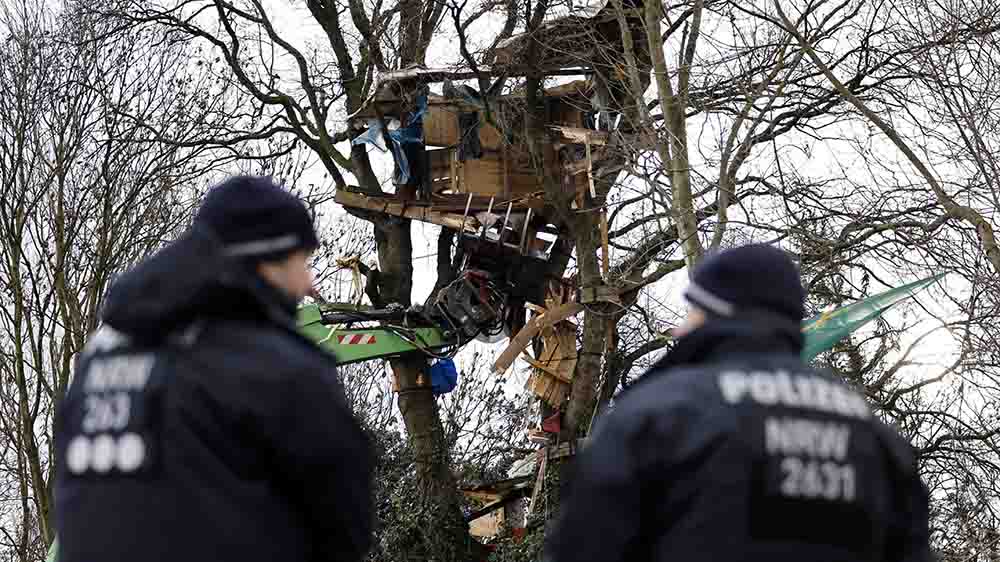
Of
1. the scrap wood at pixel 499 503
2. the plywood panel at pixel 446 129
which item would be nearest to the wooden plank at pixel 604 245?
the plywood panel at pixel 446 129

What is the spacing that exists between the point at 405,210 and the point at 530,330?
324 cm

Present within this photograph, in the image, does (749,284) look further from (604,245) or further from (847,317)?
(604,245)

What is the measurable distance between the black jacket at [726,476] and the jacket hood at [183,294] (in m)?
0.86

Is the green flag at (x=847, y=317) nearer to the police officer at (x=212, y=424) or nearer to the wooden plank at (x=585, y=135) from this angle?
the wooden plank at (x=585, y=135)

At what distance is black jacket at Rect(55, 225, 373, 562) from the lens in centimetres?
321

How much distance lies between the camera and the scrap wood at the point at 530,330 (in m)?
16.8

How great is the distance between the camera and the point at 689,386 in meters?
3.36

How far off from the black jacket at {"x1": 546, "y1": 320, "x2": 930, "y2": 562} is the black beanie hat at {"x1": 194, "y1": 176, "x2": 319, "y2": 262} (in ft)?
2.93

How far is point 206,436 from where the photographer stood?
3.22 m

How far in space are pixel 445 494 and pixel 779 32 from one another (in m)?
9.51

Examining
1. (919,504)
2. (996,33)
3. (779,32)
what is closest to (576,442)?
(779,32)

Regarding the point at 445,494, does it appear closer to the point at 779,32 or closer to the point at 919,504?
the point at 779,32

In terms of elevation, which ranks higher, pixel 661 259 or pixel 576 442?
pixel 661 259

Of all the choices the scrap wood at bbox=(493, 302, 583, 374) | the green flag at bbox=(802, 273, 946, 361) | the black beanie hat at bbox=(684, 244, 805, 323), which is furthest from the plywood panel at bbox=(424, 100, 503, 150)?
the black beanie hat at bbox=(684, 244, 805, 323)
